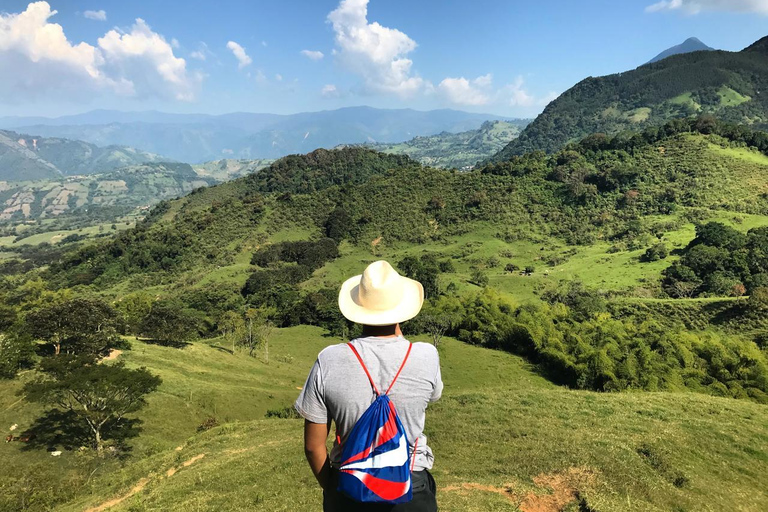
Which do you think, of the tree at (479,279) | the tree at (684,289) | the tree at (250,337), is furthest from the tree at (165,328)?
the tree at (684,289)

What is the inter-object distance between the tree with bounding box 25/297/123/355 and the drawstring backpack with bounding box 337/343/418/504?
36.0 meters

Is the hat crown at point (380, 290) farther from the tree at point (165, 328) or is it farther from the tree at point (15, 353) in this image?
the tree at point (165, 328)

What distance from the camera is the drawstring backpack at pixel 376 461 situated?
115 inches

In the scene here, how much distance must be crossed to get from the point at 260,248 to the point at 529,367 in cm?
8396

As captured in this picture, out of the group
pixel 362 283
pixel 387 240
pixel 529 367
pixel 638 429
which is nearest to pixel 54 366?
pixel 362 283

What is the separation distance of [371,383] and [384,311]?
64cm

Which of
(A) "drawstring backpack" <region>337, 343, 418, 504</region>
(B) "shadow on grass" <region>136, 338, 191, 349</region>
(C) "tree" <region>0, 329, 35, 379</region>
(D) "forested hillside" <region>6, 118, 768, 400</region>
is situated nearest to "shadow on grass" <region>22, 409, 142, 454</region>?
(C) "tree" <region>0, 329, 35, 379</region>

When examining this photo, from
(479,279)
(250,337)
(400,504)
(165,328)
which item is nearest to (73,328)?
(165,328)

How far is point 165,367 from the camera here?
116ft

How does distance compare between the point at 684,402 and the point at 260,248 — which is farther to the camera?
the point at 260,248

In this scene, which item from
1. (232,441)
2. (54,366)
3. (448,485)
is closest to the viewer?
(448,485)

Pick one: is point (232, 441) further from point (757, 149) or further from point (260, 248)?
point (757, 149)

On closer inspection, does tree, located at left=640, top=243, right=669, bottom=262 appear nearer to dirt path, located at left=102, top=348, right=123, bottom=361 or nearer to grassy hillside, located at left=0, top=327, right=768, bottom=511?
grassy hillside, located at left=0, top=327, right=768, bottom=511

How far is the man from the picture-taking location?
3191mm
